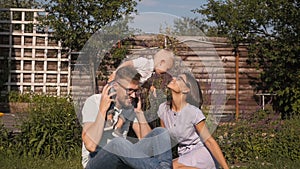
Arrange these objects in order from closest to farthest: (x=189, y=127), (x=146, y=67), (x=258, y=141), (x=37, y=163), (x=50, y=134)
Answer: (x=146, y=67) → (x=189, y=127) → (x=37, y=163) → (x=50, y=134) → (x=258, y=141)

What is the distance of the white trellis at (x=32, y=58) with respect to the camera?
10602 millimetres

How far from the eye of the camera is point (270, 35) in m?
9.09

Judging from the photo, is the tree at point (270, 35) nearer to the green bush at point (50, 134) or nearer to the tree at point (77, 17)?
the tree at point (77, 17)

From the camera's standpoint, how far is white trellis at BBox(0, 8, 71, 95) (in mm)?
10602

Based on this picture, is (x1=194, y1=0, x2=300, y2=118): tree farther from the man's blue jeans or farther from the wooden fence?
the man's blue jeans

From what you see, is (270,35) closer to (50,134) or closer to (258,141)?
(258,141)

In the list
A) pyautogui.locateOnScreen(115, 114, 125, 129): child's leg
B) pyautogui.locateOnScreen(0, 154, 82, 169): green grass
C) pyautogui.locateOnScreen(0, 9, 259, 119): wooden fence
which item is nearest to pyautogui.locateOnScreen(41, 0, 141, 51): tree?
pyautogui.locateOnScreen(0, 9, 259, 119): wooden fence

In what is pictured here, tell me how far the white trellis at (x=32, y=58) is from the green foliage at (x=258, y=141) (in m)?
5.44

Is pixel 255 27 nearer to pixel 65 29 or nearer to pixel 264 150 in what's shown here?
pixel 65 29

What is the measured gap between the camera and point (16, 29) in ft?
36.2

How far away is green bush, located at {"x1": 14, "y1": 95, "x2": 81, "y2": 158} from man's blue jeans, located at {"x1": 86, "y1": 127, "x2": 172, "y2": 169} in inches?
81.6

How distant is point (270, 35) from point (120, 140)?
6.48 meters

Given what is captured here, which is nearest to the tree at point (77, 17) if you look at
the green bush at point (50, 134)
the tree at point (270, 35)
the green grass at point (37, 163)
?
the tree at point (270, 35)

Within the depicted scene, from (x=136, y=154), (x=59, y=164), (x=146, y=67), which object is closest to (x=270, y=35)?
(x=59, y=164)
